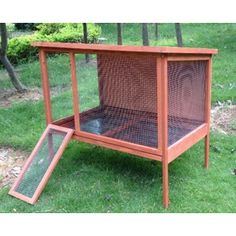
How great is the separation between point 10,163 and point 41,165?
2.31 feet

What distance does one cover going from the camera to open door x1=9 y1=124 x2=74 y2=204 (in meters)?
3.40

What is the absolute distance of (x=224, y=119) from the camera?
16.5ft

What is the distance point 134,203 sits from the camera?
10.7 ft

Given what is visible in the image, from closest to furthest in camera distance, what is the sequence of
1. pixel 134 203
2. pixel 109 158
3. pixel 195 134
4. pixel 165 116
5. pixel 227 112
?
1. pixel 165 116
2. pixel 134 203
3. pixel 195 134
4. pixel 109 158
5. pixel 227 112

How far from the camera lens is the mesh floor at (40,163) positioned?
11.3ft

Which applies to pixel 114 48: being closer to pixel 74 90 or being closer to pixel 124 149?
pixel 74 90

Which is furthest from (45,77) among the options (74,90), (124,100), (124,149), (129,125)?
(124,149)

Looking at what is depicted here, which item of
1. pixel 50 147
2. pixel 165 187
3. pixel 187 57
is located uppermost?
pixel 187 57

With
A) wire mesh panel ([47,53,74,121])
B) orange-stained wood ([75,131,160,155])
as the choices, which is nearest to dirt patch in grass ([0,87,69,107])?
wire mesh panel ([47,53,74,121])

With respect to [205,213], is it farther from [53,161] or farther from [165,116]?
[53,161]

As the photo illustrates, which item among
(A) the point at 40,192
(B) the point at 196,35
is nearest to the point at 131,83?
(A) the point at 40,192

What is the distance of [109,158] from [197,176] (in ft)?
3.06

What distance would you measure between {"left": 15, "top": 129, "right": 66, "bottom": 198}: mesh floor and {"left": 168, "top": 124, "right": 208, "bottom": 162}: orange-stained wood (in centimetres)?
104

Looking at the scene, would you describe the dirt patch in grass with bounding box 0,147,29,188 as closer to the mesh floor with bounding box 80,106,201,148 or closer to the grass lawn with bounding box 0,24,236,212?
the grass lawn with bounding box 0,24,236,212
